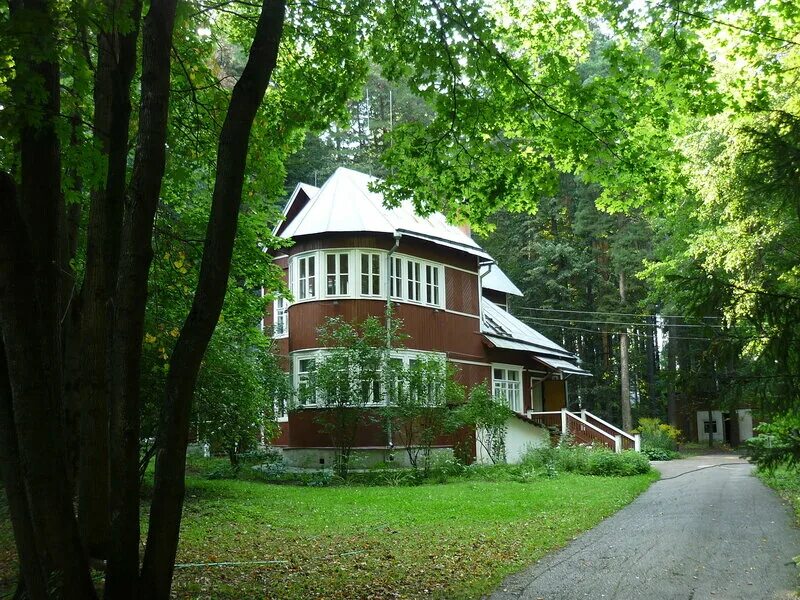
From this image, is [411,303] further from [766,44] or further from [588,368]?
[588,368]

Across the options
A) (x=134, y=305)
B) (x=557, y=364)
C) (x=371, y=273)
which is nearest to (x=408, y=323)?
(x=371, y=273)

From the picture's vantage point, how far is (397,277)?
22.9 m

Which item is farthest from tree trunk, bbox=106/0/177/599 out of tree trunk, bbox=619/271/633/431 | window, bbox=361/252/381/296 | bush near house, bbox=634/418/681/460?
tree trunk, bbox=619/271/633/431

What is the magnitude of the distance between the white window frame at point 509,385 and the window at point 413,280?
5.07 metres

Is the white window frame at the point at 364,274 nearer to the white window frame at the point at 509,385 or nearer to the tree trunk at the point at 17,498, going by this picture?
the white window frame at the point at 509,385

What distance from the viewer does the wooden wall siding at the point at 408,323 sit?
72.5 feet

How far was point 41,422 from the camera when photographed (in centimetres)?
487

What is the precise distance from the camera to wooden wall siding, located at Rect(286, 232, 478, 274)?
73.3 ft

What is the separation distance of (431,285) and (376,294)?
8.44 ft

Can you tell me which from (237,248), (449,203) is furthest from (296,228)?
(449,203)

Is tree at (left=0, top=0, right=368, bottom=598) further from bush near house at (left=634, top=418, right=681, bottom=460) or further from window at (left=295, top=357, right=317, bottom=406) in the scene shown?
bush near house at (left=634, top=418, right=681, bottom=460)

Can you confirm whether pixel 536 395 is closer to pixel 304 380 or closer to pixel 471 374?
pixel 471 374

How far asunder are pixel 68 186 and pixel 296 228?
1557cm

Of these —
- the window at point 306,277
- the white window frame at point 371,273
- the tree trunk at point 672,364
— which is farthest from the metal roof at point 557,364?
the tree trunk at point 672,364
